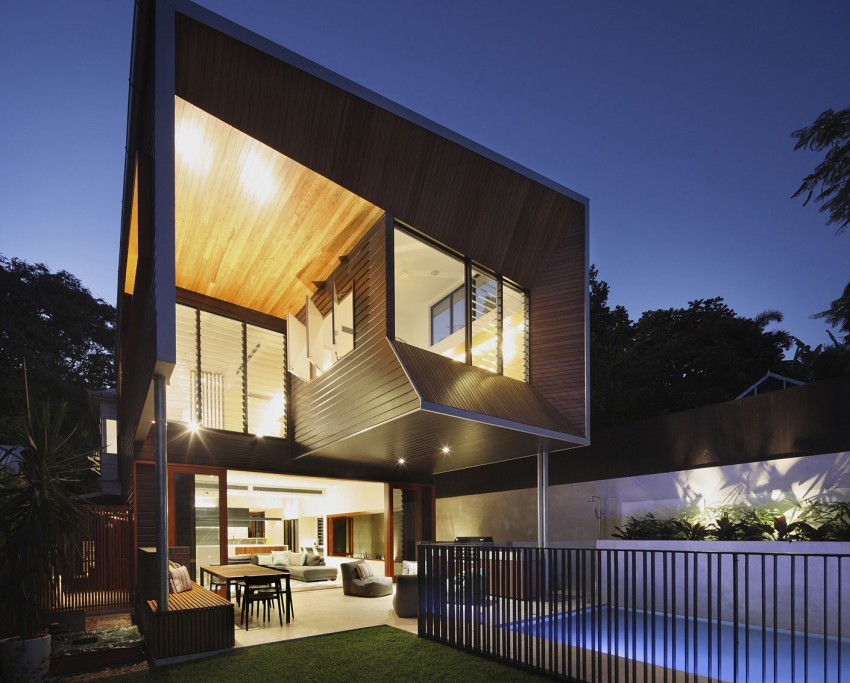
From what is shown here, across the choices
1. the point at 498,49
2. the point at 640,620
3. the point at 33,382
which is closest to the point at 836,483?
the point at 640,620

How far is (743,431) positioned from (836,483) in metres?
1.59

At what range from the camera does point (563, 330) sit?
11469 millimetres

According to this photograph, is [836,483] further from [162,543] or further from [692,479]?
[162,543]

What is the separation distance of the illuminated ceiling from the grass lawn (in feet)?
19.0

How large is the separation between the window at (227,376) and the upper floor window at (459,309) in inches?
111

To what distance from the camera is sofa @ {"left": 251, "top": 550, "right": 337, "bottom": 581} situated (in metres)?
13.8

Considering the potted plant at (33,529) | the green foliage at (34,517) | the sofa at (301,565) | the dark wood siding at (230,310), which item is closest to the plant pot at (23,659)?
the potted plant at (33,529)

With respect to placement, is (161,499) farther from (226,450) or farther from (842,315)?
(842,315)

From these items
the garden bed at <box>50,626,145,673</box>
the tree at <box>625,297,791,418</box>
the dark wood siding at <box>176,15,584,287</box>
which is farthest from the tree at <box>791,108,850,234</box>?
the garden bed at <box>50,626,145,673</box>

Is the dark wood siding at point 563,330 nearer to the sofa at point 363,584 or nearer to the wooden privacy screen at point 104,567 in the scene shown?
the sofa at point 363,584

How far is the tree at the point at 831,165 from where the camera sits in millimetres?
14789

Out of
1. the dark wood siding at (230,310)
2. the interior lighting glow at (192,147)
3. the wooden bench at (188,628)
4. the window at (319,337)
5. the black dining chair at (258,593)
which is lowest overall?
the black dining chair at (258,593)

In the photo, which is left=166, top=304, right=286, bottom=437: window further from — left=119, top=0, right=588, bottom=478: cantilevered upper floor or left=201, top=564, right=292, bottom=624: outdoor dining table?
left=201, top=564, right=292, bottom=624: outdoor dining table

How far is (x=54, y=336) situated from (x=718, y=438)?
34.0m
